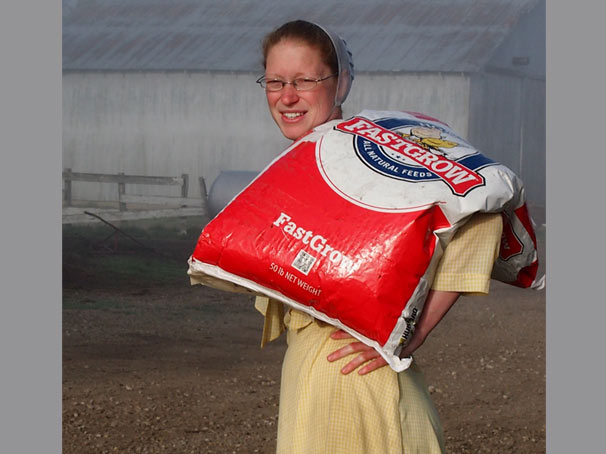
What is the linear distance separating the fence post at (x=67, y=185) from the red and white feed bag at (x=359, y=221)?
6.78 m

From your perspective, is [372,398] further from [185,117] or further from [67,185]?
[67,185]

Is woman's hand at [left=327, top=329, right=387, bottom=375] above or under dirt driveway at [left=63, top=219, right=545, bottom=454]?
above

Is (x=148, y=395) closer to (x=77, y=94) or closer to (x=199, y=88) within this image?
(x=199, y=88)

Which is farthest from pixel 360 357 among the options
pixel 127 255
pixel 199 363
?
pixel 127 255

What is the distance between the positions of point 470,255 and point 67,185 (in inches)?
279

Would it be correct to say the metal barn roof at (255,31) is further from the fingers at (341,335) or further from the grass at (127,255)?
the fingers at (341,335)

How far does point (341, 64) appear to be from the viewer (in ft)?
5.48

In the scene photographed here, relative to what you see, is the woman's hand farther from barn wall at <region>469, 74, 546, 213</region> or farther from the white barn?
barn wall at <region>469, 74, 546, 213</region>

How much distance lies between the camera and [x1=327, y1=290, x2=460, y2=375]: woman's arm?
1577mm

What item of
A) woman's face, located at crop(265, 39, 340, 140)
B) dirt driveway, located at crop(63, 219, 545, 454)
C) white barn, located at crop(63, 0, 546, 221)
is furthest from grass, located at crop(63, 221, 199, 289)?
woman's face, located at crop(265, 39, 340, 140)

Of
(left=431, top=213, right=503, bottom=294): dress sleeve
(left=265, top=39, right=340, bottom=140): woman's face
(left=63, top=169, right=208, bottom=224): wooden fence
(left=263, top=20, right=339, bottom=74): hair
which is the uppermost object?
(left=263, top=20, right=339, bottom=74): hair

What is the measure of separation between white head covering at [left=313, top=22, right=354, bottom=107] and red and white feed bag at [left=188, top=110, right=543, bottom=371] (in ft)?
0.23

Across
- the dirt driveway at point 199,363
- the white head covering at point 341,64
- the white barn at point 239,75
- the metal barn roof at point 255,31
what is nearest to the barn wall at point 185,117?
the white barn at point 239,75

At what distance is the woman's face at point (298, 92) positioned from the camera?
5.40 feet
